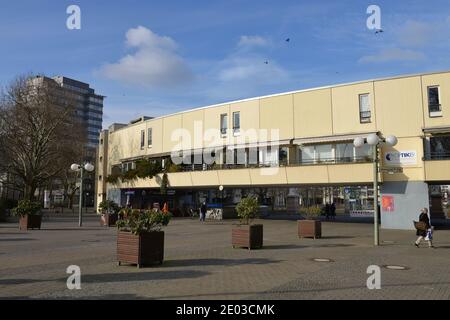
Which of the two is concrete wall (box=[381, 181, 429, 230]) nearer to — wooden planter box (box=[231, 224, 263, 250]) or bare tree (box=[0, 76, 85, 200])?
wooden planter box (box=[231, 224, 263, 250])

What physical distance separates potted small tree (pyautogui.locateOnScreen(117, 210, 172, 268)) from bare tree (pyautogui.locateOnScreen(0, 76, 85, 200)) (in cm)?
3616

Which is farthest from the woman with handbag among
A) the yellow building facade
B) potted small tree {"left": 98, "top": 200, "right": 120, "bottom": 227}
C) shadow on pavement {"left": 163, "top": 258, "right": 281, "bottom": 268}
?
potted small tree {"left": 98, "top": 200, "right": 120, "bottom": 227}

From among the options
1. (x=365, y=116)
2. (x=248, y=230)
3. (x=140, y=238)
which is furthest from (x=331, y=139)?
(x=140, y=238)

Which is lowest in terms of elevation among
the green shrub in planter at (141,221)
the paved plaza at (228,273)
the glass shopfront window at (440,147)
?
the paved plaza at (228,273)

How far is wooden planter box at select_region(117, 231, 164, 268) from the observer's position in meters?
11.5

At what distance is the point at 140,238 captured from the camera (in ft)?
37.9

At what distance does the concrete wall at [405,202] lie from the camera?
28234 millimetres

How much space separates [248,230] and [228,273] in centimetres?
521

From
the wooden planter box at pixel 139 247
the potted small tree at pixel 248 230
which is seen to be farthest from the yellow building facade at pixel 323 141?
the wooden planter box at pixel 139 247

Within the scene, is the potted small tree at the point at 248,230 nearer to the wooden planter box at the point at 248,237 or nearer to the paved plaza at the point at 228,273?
the wooden planter box at the point at 248,237

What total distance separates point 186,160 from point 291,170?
12.6m

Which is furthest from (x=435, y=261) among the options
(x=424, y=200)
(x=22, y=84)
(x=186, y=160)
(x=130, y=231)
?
(x=22, y=84)

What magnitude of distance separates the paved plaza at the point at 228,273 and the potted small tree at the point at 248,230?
0.45 meters

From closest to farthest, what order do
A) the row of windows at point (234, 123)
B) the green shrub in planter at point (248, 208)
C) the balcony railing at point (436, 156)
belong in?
the green shrub in planter at point (248, 208) < the balcony railing at point (436, 156) < the row of windows at point (234, 123)
